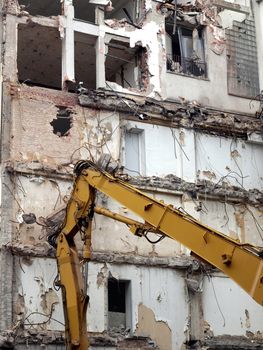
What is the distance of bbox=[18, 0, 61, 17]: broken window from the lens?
2609cm

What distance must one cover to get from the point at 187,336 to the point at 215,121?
6.75m

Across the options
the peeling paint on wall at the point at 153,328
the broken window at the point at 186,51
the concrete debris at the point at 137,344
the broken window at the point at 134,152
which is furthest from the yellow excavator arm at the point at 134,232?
the broken window at the point at 186,51

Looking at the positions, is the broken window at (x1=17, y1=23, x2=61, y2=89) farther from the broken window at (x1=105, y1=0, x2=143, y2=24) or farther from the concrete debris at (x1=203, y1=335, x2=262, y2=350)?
the concrete debris at (x1=203, y1=335, x2=262, y2=350)

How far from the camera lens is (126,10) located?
26.1m

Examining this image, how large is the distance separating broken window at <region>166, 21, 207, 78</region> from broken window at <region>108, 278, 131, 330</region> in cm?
738

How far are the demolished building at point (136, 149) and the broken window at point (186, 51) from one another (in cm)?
4

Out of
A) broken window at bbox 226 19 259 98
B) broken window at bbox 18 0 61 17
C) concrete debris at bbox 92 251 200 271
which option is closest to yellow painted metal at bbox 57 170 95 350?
concrete debris at bbox 92 251 200 271

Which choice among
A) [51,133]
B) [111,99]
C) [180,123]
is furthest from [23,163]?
[180,123]

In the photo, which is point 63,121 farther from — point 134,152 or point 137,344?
point 137,344

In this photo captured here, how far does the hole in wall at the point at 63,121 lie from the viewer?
22.5 m

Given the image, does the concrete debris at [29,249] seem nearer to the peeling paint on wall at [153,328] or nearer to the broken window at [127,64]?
the peeling paint on wall at [153,328]

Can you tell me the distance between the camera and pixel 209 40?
25781mm

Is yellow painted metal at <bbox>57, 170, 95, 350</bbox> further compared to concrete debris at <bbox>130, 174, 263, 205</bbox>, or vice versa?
concrete debris at <bbox>130, 174, 263, 205</bbox>

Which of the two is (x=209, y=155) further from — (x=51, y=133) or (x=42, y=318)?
(x=42, y=318)
